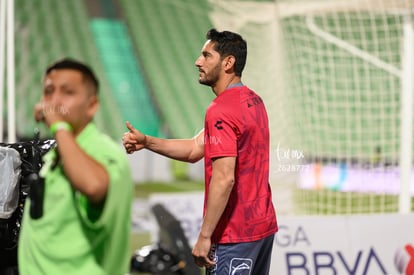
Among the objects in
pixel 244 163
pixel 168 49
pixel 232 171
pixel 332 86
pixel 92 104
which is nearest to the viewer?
pixel 92 104

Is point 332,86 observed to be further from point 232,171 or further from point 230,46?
point 232,171

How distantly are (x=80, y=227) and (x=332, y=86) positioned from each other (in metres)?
7.50

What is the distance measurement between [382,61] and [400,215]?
3527 millimetres

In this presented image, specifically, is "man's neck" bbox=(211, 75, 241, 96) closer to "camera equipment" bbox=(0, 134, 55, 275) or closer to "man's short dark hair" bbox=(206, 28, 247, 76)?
"man's short dark hair" bbox=(206, 28, 247, 76)

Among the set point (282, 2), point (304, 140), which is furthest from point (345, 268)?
point (282, 2)

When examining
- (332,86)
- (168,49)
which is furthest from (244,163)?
(168,49)

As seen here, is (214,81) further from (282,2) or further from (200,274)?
(282,2)

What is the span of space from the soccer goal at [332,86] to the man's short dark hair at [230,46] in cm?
449

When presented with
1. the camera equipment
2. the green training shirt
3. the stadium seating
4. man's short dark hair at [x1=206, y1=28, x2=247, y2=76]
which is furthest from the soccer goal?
the stadium seating

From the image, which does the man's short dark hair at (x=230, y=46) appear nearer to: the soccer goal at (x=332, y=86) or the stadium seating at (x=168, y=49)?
the soccer goal at (x=332, y=86)

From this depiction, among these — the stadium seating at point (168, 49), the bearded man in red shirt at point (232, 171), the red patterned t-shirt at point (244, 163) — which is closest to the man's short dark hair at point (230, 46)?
the bearded man in red shirt at point (232, 171)

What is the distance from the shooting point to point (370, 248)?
5996 mm

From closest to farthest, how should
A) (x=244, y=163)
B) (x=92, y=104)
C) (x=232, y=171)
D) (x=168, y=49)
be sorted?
1. (x=92, y=104)
2. (x=232, y=171)
3. (x=244, y=163)
4. (x=168, y=49)

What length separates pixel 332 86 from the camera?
9719 mm
